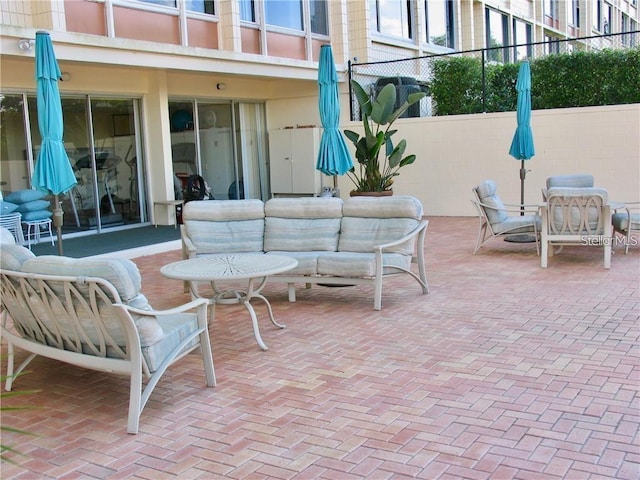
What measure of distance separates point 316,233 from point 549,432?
4154 mm

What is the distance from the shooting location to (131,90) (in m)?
13.2

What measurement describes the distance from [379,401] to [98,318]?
73.2 inches

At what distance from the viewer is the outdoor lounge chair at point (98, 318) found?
4000mm

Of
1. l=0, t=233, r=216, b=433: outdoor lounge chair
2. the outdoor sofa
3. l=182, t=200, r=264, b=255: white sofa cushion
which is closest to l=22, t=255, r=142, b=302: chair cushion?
l=0, t=233, r=216, b=433: outdoor lounge chair

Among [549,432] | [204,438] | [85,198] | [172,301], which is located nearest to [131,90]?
[85,198]

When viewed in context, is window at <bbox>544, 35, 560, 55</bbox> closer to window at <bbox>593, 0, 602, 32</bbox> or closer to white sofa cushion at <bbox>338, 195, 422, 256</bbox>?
window at <bbox>593, 0, 602, 32</bbox>

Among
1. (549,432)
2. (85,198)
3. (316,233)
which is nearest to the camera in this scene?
(549,432)

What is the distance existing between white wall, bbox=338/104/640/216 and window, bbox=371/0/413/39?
177 inches

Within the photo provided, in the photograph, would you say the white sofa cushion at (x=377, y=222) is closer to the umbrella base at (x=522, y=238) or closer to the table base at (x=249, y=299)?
the table base at (x=249, y=299)

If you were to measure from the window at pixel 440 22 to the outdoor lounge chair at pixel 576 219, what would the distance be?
14269mm

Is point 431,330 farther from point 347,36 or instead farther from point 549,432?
point 347,36

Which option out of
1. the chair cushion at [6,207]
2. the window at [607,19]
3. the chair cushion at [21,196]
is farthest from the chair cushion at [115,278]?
the window at [607,19]

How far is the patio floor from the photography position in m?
3.54

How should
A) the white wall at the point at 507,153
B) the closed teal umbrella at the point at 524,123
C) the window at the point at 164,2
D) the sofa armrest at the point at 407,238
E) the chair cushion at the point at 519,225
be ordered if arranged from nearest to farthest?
the sofa armrest at the point at 407,238
the chair cushion at the point at 519,225
the closed teal umbrella at the point at 524,123
the window at the point at 164,2
the white wall at the point at 507,153
